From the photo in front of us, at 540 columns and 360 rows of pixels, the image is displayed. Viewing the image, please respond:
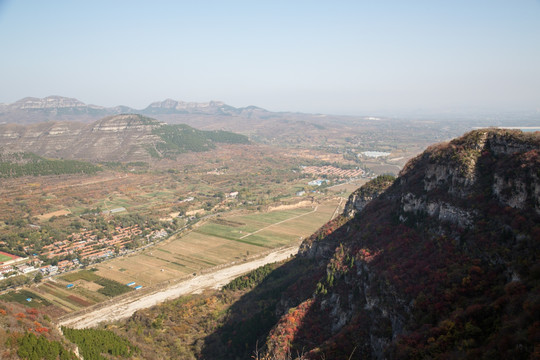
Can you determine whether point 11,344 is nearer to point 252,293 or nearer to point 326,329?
point 326,329

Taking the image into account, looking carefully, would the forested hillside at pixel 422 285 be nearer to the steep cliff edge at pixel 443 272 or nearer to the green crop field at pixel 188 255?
the steep cliff edge at pixel 443 272

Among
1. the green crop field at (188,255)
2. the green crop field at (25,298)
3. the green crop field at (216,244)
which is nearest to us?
the green crop field at (25,298)

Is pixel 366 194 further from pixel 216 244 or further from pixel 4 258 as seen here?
pixel 4 258

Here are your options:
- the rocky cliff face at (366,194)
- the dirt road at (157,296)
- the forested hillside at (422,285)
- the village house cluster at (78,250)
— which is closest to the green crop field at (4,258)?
the village house cluster at (78,250)

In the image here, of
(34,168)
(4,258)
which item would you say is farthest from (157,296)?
(34,168)

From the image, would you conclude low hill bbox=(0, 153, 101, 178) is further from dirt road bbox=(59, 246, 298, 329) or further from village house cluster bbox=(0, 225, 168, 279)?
dirt road bbox=(59, 246, 298, 329)

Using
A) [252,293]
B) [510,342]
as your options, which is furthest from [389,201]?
[510,342]
